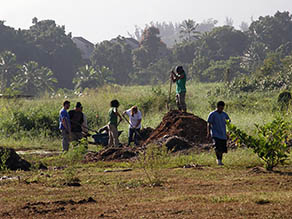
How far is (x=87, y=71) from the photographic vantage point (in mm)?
53062

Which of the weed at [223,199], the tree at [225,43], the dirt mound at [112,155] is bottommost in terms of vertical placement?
the dirt mound at [112,155]

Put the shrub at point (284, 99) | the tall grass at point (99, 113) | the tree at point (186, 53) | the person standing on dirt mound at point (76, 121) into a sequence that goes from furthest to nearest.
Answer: the tree at point (186, 53) → the shrub at point (284, 99) → the tall grass at point (99, 113) → the person standing on dirt mound at point (76, 121)

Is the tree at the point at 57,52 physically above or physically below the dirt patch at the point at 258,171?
above

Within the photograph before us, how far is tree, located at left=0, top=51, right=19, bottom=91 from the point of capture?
51594 millimetres

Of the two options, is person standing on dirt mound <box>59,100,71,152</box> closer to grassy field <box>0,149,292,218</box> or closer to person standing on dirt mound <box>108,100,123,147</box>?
person standing on dirt mound <box>108,100,123,147</box>

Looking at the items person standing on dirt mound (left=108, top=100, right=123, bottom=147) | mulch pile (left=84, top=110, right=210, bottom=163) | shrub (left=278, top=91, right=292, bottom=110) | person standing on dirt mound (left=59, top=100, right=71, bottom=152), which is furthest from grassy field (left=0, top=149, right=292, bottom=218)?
shrub (left=278, top=91, right=292, bottom=110)

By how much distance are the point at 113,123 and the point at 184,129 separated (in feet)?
7.54

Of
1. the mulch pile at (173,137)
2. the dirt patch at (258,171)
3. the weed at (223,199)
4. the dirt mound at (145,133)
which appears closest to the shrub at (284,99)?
the dirt mound at (145,133)

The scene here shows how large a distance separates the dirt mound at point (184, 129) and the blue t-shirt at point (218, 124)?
4.01 m

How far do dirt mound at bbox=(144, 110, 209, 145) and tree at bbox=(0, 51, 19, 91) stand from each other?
A: 3760cm

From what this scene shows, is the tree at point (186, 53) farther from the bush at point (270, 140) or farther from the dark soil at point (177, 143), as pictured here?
the bush at point (270, 140)

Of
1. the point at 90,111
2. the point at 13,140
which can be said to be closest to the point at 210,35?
the point at 90,111

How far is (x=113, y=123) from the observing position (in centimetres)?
1422

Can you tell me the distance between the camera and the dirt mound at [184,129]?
592 inches
